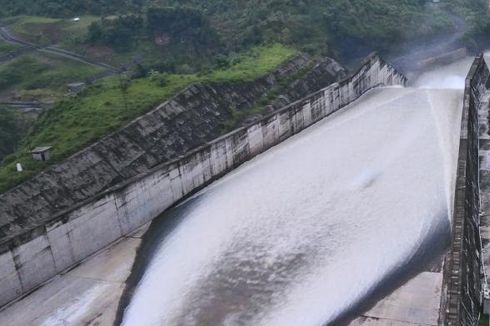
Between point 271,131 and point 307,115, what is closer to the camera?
point 271,131

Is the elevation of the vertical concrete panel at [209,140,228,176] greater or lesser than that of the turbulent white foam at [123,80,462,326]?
greater

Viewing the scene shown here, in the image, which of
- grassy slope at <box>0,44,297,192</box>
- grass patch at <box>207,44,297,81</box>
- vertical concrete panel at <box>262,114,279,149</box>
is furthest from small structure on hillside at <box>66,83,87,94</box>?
vertical concrete panel at <box>262,114,279,149</box>

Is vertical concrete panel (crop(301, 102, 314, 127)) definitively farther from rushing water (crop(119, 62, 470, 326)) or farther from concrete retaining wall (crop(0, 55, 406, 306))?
rushing water (crop(119, 62, 470, 326))

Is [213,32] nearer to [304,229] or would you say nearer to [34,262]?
[304,229]

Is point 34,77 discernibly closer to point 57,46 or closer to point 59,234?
point 57,46

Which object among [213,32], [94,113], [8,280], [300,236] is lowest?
[300,236]

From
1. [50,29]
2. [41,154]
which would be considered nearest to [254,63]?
[41,154]
